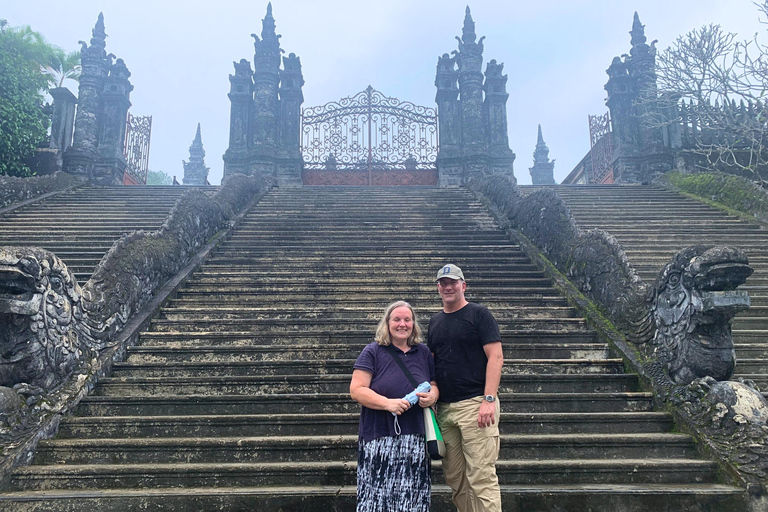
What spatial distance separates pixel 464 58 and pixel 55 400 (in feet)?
49.2

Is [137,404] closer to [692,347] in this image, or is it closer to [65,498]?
[65,498]

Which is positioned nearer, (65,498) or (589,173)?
(65,498)

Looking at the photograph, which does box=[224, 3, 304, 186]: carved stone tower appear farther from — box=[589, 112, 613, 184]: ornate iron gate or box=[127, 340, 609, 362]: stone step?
box=[127, 340, 609, 362]: stone step

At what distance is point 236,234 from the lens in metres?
7.86

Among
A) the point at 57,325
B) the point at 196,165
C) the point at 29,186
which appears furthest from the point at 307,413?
the point at 196,165

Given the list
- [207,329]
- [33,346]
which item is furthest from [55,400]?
[207,329]

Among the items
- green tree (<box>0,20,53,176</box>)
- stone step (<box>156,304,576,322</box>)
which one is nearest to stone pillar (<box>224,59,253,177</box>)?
green tree (<box>0,20,53,176</box>)

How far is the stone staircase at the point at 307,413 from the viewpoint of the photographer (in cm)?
288

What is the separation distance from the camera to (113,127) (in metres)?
14.4

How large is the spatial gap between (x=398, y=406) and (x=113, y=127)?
50.3 ft

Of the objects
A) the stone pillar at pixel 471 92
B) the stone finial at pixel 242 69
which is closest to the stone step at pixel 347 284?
the stone pillar at pixel 471 92

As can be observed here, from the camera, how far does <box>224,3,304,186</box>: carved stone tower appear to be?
14.6 meters

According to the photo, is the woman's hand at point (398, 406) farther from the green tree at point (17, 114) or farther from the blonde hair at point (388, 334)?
the green tree at point (17, 114)

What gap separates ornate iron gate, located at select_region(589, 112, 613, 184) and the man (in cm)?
1395
